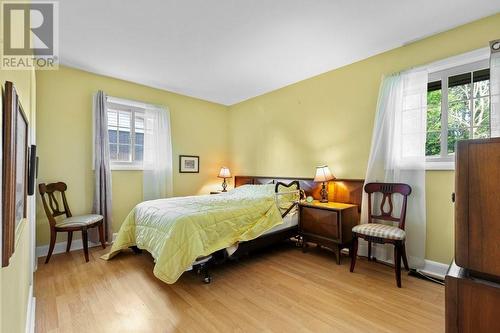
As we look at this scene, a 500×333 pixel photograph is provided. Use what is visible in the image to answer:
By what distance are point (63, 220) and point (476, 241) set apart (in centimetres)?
380

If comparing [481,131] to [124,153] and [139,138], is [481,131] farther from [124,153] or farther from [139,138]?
[124,153]

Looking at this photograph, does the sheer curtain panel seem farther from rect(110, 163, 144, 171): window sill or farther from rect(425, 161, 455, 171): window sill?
rect(425, 161, 455, 171): window sill

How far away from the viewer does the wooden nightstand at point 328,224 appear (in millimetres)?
2768

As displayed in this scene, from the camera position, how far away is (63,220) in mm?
2912

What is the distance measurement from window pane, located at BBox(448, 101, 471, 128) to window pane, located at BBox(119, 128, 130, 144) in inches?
175

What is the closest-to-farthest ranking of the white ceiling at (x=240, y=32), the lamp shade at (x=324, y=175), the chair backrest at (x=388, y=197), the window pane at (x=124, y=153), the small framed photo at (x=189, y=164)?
1. the white ceiling at (x=240, y=32)
2. the chair backrest at (x=388, y=197)
3. the lamp shade at (x=324, y=175)
4. the window pane at (x=124, y=153)
5. the small framed photo at (x=189, y=164)

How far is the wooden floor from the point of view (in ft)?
5.60

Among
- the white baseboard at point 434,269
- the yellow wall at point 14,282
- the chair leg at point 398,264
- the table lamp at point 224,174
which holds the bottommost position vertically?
the white baseboard at point 434,269

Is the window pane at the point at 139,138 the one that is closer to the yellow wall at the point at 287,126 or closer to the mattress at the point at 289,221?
the yellow wall at the point at 287,126

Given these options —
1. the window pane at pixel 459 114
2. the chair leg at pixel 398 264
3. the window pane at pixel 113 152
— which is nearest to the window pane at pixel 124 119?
the window pane at pixel 113 152

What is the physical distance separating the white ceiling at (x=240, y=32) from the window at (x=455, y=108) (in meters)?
0.51

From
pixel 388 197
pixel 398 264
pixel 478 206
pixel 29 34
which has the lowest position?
pixel 398 264

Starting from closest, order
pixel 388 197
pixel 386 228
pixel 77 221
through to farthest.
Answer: pixel 386 228, pixel 388 197, pixel 77 221

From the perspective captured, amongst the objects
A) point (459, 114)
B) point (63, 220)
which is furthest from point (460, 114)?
point (63, 220)
